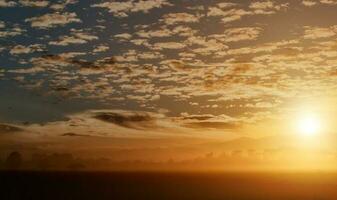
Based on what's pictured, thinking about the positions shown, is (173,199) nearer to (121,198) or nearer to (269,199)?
(121,198)

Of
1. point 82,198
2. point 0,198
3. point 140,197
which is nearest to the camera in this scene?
point 0,198

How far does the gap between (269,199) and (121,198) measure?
35.5m

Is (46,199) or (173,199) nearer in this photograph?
(46,199)

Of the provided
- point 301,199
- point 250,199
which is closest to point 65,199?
point 250,199

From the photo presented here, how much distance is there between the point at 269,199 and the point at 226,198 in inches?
413

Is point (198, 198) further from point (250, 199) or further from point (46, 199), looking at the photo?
point (46, 199)

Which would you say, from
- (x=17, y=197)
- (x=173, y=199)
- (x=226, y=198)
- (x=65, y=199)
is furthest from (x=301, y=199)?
(x=17, y=197)

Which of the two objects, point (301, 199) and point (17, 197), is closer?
point (17, 197)

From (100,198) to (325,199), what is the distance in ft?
168

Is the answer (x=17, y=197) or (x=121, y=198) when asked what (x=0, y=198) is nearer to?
(x=17, y=197)

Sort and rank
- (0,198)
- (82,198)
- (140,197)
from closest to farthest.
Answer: (0,198)
(82,198)
(140,197)

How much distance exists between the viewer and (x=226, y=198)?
435 feet

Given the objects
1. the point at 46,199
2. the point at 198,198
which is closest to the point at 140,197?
the point at 198,198

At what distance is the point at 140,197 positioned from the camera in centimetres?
12800
